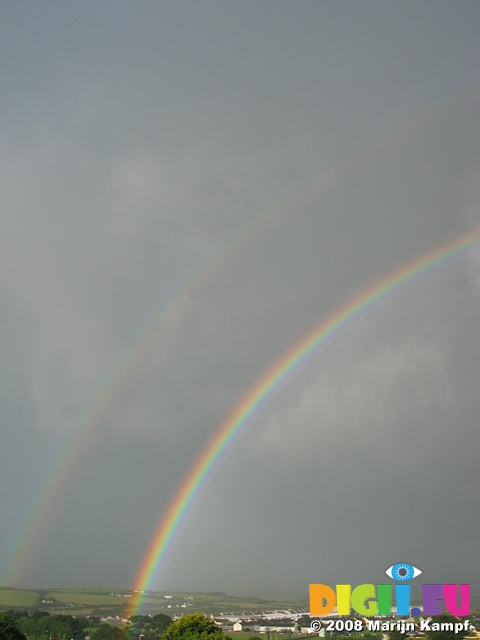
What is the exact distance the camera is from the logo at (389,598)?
5553cm

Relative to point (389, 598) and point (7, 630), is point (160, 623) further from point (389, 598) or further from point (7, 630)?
point (389, 598)

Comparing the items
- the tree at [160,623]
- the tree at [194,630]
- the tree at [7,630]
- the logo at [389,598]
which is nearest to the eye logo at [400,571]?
the logo at [389,598]

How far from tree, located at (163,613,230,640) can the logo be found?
10943mm

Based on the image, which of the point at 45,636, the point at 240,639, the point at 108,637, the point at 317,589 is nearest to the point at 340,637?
the point at 240,639

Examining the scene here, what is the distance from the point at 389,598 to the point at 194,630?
69.4 ft

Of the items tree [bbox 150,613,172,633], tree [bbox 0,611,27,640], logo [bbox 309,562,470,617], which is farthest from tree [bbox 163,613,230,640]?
tree [bbox 150,613,172,633]

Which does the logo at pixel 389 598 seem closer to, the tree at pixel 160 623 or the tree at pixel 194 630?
the tree at pixel 194 630

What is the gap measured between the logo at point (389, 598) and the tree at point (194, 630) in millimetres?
10943

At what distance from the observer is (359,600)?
188 feet

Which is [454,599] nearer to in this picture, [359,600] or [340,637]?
[359,600]

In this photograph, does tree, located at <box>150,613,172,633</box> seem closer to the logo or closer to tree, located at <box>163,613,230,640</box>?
tree, located at <box>163,613,230,640</box>

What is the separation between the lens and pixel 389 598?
55.6 m

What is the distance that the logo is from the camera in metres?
55.5

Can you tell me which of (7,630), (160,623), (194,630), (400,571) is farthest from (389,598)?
(160,623)
